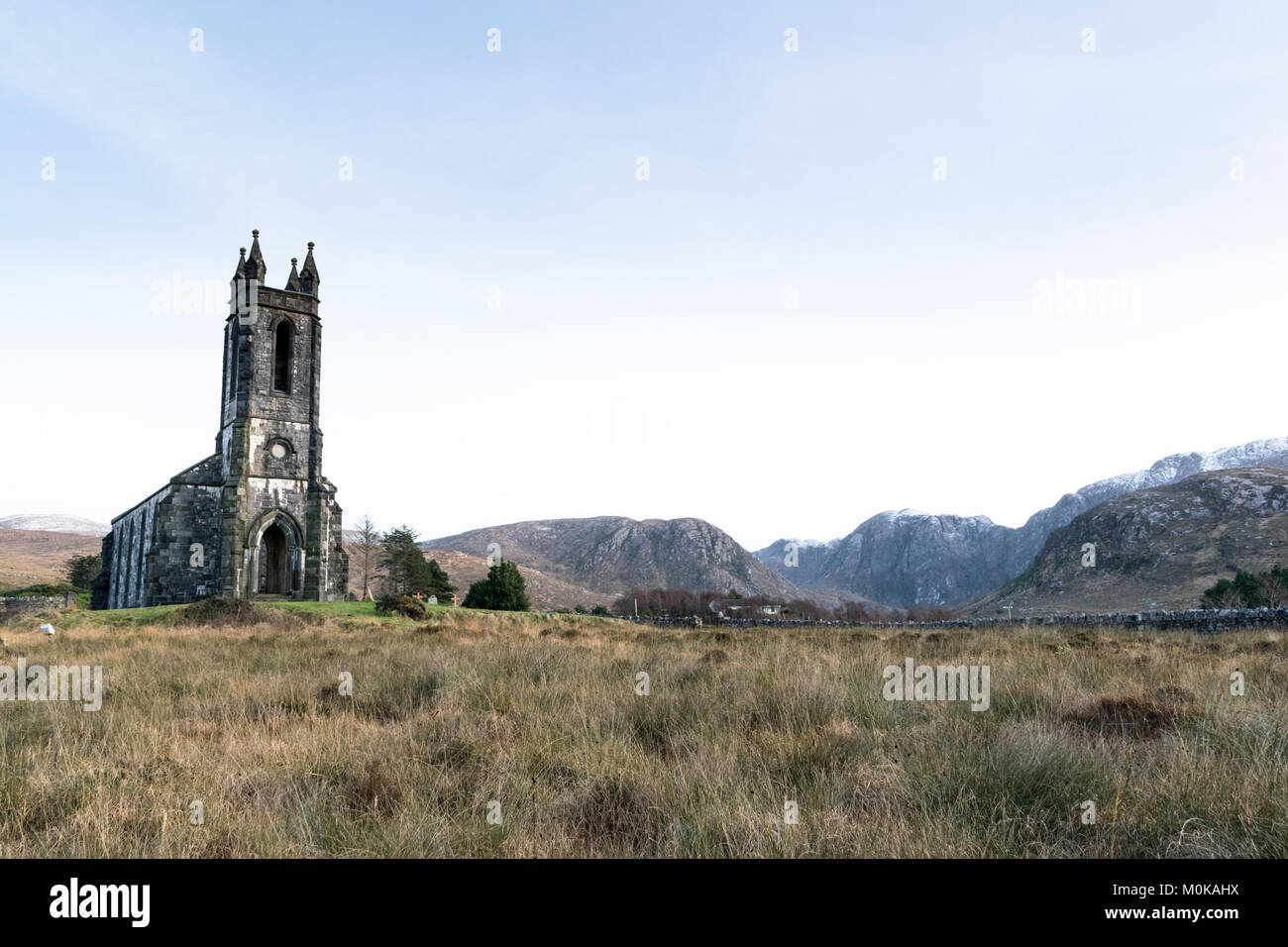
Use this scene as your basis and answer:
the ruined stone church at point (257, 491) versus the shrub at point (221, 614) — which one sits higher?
the ruined stone church at point (257, 491)

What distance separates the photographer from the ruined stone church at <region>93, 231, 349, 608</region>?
104 feet

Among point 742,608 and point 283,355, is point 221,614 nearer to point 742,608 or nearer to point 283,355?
point 283,355

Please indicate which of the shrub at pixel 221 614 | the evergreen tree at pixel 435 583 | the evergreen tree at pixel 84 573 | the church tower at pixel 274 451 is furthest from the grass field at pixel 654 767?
the evergreen tree at pixel 84 573

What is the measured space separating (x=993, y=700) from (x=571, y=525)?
570ft

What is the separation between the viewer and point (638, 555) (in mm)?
151875

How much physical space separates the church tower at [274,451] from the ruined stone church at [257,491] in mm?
47

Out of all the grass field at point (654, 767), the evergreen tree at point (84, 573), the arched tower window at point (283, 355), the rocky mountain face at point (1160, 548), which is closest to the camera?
the grass field at point (654, 767)

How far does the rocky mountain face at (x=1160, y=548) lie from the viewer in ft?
204

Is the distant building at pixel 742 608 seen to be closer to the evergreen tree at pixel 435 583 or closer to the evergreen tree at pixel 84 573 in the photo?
the evergreen tree at pixel 435 583

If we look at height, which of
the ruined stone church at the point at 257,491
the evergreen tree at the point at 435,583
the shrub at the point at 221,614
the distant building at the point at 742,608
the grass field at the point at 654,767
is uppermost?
the ruined stone church at the point at 257,491

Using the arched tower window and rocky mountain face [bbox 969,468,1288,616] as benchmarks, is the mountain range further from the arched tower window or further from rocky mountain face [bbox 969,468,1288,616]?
the arched tower window

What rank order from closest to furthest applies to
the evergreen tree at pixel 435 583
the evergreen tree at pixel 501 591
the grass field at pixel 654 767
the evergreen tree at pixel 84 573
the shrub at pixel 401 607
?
the grass field at pixel 654 767
the shrub at pixel 401 607
the evergreen tree at pixel 501 591
the evergreen tree at pixel 435 583
the evergreen tree at pixel 84 573

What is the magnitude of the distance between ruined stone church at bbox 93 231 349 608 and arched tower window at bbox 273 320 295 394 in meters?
0.05
